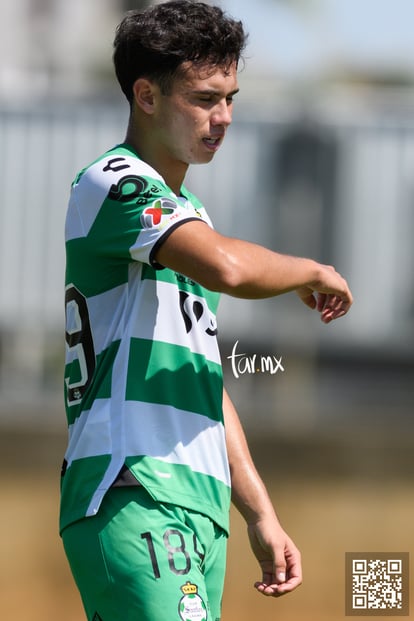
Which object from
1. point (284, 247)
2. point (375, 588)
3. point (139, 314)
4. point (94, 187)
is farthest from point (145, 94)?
point (284, 247)

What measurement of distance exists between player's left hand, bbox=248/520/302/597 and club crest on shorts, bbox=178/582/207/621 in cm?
29

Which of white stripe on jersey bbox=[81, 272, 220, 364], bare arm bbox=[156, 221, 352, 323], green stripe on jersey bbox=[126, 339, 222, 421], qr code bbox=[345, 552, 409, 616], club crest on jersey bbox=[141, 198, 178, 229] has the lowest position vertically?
qr code bbox=[345, 552, 409, 616]

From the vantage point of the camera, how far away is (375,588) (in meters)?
3.82

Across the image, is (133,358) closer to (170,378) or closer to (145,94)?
(170,378)

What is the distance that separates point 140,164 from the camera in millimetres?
2156

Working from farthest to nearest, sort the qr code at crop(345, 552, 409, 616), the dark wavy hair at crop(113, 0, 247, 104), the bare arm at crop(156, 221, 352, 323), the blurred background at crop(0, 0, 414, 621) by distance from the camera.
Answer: the blurred background at crop(0, 0, 414, 621) < the qr code at crop(345, 552, 409, 616) < the dark wavy hair at crop(113, 0, 247, 104) < the bare arm at crop(156, 221, 352, 323)

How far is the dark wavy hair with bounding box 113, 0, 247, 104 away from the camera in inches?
86.4

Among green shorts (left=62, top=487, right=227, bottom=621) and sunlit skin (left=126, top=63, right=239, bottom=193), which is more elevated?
sunlit skin (left=126, top=63, right=239, bottom=193)

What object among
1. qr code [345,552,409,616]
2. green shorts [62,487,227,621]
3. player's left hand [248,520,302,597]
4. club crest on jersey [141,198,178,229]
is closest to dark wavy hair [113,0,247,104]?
club crest on jersey [141,198,178,229]

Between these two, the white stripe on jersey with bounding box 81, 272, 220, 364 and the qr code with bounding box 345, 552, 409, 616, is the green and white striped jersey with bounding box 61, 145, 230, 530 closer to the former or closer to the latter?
the white stripe on jersey with bounding box 81, 272, 220, 364

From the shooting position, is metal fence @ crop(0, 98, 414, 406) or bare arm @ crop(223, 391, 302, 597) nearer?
bare arm @ crop(223, 391, 302, 597)

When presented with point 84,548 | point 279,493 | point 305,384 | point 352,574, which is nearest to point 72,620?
point 352,574

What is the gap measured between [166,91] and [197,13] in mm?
172

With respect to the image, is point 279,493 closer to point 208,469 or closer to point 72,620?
point 72,620
